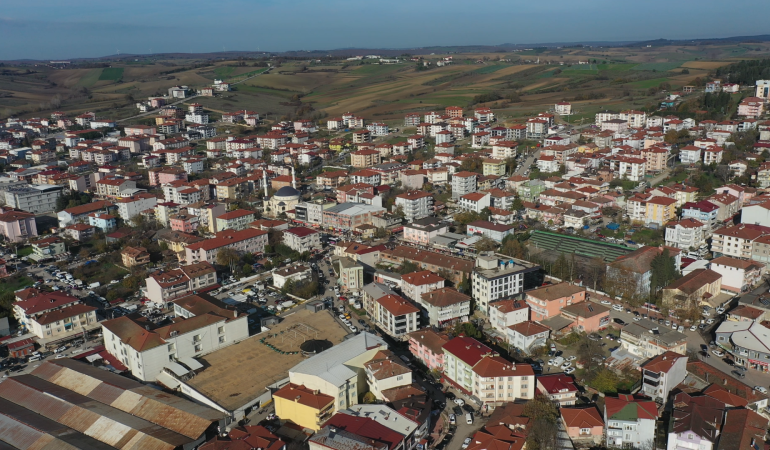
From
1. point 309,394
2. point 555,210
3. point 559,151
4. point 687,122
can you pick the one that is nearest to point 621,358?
point 309,394

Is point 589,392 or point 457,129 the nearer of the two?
point 589,392

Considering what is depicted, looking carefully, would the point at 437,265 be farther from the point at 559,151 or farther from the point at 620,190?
the point at 559,151

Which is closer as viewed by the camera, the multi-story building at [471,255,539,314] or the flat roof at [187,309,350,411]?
the flat roof at [187,309,350,411]

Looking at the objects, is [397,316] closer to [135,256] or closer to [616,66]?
[135,256]

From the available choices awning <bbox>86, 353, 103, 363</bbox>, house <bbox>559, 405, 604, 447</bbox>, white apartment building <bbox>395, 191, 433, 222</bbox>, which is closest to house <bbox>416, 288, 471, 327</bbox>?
house <bbox>559, 405, 604, 447</bbox>

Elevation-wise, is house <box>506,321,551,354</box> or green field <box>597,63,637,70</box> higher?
green field <box>597,63,637,70</box>

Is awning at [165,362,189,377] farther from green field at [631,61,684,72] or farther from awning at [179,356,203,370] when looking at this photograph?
green field at [631,61,684,72]

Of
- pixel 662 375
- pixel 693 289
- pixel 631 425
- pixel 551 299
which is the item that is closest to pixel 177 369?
pixel 551 299
